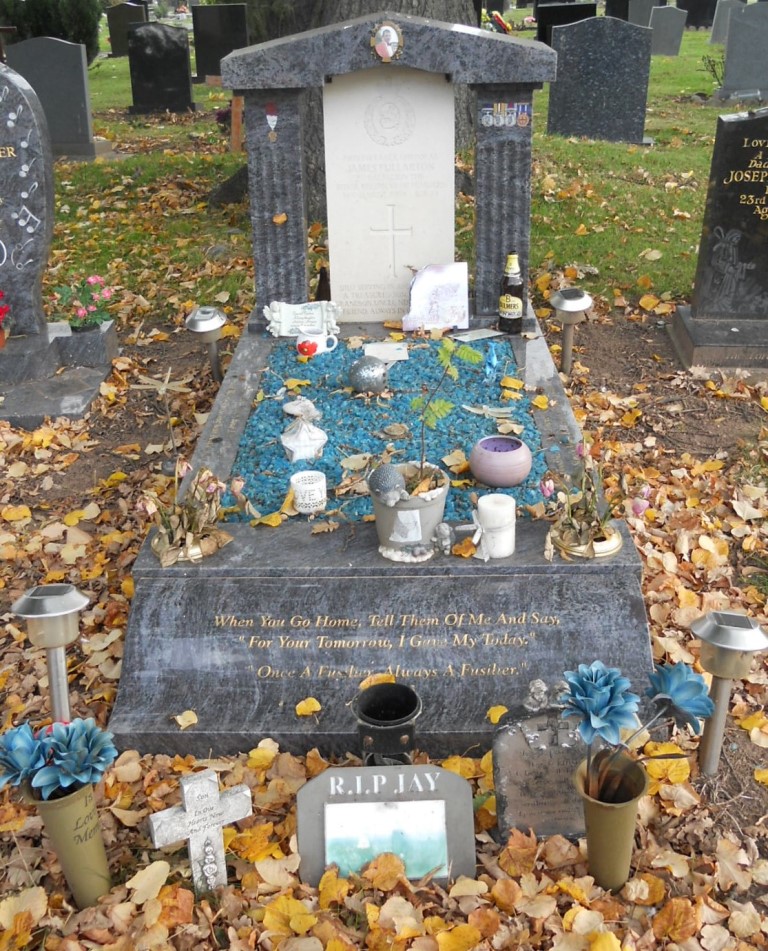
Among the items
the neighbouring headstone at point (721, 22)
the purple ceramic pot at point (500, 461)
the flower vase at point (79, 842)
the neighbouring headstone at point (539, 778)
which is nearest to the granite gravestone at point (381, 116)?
the purple ceramic pot at point (500, 461)

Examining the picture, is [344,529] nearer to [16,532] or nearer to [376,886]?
[376,886]

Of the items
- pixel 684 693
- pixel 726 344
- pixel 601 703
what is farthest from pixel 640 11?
pixel 601 703

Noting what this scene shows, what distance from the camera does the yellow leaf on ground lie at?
3.47 m

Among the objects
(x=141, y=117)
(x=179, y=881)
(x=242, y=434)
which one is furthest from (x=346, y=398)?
(x=141, y=117)

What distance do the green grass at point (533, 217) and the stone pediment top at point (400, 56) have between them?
2173 mm

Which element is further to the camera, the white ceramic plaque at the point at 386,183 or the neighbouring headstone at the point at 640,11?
the neighbouring headstone at the point at 640,11

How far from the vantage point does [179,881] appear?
9.60 feet

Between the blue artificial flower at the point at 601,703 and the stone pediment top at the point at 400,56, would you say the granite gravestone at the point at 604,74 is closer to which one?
the stone pediment top at the point at 400,56

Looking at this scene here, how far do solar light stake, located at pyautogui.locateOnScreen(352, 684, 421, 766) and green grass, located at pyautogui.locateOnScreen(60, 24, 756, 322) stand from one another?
16.0 ft

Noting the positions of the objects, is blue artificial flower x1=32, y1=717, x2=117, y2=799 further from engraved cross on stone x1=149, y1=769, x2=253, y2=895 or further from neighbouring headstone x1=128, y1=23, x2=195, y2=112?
neighbouring headstone x1=128, y1=23, x2=195, y2=112

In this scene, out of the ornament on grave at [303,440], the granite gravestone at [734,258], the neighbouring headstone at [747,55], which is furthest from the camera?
the neighbouring headstone at [747,55]

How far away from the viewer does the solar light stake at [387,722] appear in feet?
10.0

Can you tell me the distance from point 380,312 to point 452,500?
2649 mm

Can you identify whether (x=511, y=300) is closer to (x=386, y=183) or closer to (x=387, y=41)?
(x=386, y=183)
